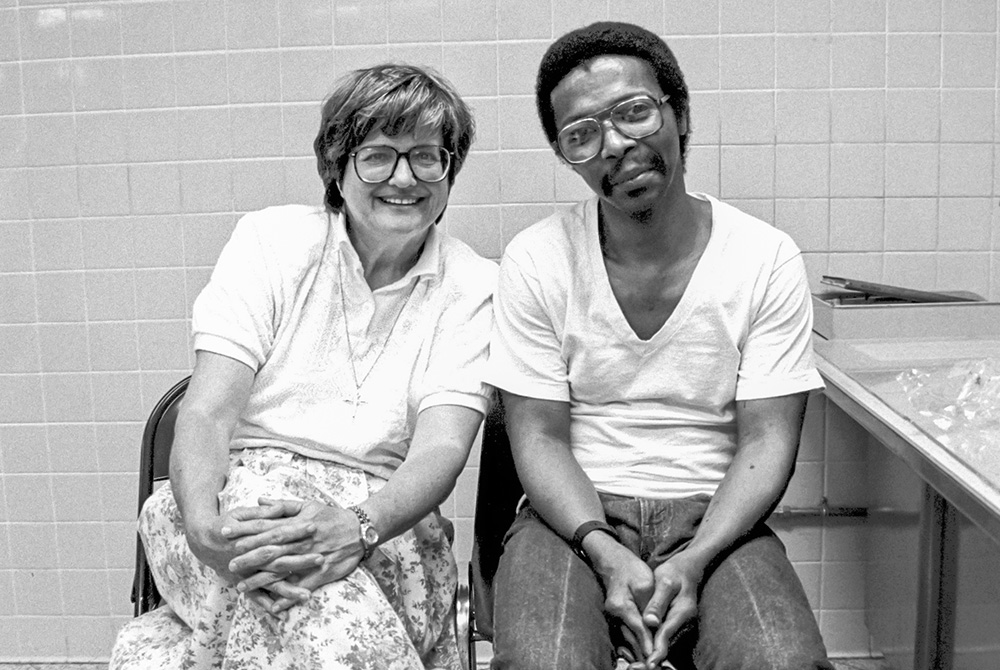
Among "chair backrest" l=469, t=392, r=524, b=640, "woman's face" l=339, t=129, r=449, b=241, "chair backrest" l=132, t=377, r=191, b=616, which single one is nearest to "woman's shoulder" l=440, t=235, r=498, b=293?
"woman's face" l=339, t=129, r=449, b=241

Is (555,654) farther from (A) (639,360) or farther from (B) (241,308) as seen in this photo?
(B) (241,308)

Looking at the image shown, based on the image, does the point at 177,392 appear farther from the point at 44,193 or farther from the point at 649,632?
the point at 649,632

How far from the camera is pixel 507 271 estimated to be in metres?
1.81

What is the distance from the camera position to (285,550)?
1497 mm

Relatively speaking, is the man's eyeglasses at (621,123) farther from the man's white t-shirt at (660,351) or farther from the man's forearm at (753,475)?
the man's forearm at (753,475)

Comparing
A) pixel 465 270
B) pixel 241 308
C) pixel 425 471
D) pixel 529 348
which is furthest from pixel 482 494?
pixel 241 308

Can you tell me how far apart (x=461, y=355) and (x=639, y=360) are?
0.31m

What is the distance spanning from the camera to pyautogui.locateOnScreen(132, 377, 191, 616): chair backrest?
1854 millimetres

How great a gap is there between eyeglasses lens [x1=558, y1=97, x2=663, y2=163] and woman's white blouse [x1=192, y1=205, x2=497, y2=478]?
1.11ft

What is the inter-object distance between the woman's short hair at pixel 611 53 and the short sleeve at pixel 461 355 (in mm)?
348

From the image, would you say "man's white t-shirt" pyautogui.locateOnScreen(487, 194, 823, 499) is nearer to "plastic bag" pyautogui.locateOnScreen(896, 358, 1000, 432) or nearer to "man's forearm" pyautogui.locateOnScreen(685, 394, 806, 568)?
"man's forearm" pyautogui.locateOnScreen(685, 394, 806, 568)

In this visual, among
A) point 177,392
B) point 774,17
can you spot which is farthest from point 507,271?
point 774,17

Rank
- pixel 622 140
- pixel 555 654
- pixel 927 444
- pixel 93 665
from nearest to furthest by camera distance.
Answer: pixel 555 654 → pixel 927 444 → pixel 622 140 → pixel 93 665

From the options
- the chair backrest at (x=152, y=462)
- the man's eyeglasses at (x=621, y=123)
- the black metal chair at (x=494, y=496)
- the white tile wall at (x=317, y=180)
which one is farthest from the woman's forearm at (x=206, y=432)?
the white tile wall at (x=317, y=180)
